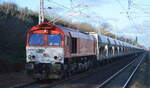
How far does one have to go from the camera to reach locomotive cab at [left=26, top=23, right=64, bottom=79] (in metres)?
18.7

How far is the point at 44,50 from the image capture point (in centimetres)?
1919

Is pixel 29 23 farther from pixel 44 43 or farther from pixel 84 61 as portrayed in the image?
pixel 44 43

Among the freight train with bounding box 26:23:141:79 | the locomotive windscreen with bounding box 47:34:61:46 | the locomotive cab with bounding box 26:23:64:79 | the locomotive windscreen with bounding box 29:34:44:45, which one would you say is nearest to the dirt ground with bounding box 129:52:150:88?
the freight train with bounding box 26:23:141:79

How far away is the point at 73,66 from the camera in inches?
876

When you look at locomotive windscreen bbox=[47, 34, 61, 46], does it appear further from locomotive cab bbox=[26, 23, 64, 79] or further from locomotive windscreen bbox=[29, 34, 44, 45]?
locomotive windscreen bbox=[29, 34, 44, 45]

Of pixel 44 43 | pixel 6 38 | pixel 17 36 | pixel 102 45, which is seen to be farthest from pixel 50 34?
pixel 102 45

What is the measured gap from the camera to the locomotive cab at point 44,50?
18734mm

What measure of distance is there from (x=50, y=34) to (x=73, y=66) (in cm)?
374

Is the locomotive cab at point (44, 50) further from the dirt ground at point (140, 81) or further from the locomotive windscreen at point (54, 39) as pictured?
the dirt ground at point (140, 81)

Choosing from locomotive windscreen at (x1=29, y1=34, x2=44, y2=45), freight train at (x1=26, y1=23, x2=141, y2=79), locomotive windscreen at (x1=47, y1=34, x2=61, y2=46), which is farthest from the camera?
locomotive windscreen at (x1=29, y1=34, x2=44, y2=45)

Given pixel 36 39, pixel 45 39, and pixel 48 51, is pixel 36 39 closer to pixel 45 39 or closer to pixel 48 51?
pixel 45 39

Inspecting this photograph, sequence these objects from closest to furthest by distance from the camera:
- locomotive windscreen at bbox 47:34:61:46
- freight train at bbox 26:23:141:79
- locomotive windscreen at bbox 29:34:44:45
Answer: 1. freight train at bbox 26:23:141:79
2. locomotive windscreen at bbox 47:34:61:46
3. locomotive windscreen at bbox 29:34:44:45

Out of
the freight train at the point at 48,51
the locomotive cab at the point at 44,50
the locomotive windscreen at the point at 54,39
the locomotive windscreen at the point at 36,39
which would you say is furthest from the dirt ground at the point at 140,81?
the locomotive windscreen at the point at 36,39

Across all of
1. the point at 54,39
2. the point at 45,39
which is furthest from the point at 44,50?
the point at 54,39
